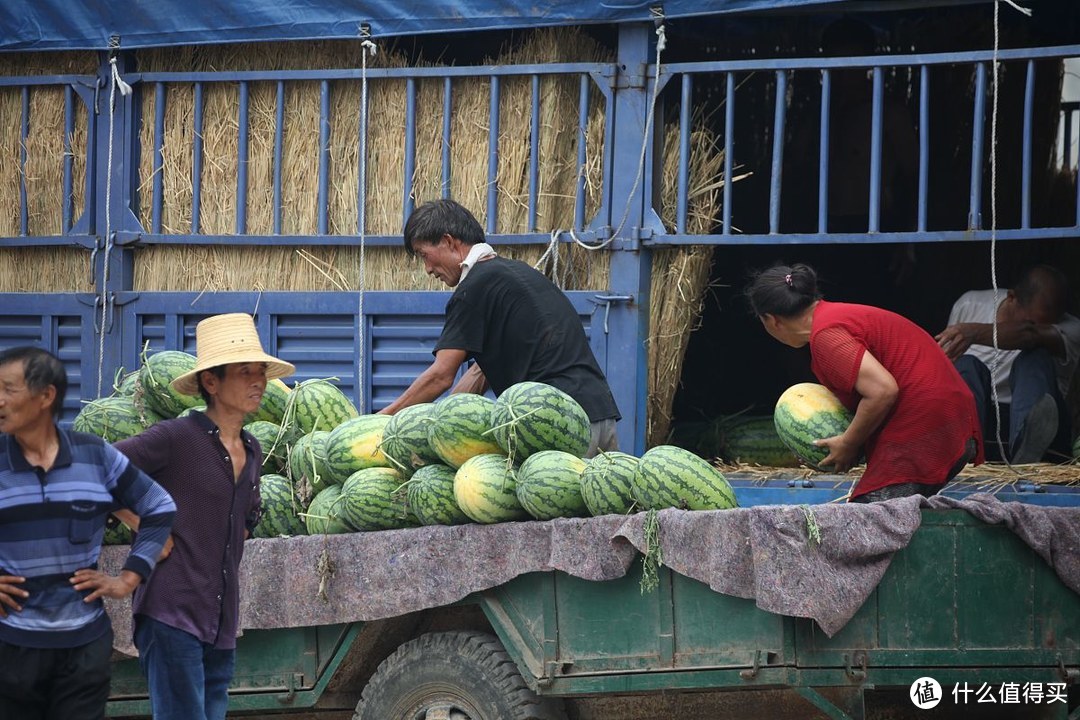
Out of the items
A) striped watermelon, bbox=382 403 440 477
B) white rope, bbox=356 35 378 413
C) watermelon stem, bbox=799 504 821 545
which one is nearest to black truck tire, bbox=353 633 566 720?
striped watermelon, bbox=382 403 440 477

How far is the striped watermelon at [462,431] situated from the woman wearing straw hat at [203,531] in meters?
0.82

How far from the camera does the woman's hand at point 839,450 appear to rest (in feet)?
19.6

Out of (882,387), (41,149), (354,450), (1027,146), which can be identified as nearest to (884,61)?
(1027,146)

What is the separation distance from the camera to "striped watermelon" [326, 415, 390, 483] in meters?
6.21

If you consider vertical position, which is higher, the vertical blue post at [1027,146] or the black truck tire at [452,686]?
the vertical blue post at [1027,146]

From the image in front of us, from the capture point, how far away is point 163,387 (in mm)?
6531

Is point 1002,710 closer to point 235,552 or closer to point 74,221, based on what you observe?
point 235,552

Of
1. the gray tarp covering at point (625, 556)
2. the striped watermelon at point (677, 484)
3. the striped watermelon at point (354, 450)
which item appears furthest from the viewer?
the striped watermelon at point (354, 450)

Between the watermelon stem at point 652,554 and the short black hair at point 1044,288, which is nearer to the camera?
the watermelon stem at point 652,554

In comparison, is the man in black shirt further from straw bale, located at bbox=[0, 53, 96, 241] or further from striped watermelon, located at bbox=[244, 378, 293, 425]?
straw bale, located at bbox=[0, 53, 96, 241]

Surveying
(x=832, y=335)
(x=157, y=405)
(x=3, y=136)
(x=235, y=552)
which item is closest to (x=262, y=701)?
(x=235, y=552)

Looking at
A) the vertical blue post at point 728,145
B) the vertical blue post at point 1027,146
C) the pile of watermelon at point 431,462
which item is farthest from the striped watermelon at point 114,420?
the vertical blue post at point 1027,146

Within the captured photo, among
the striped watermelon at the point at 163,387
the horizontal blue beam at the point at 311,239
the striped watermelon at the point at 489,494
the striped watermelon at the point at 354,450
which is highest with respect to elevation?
the horizontal blue beam at the point at 311,239

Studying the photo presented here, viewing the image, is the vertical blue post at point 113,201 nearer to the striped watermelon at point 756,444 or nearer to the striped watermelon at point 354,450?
the striped watermelon at point 354,450
